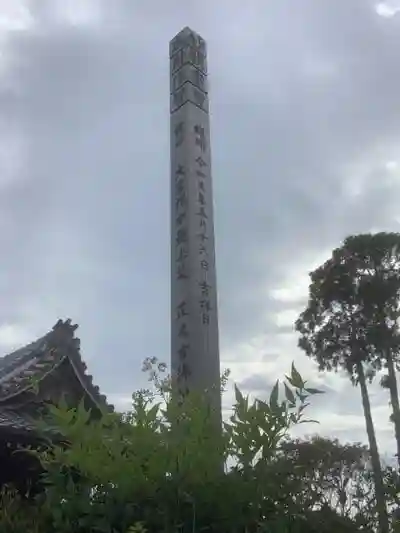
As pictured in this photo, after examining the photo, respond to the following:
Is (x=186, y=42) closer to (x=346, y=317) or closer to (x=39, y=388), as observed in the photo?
(x=39, y=388)

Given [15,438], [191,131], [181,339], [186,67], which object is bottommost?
[15,438]

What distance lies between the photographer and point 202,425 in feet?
9.20

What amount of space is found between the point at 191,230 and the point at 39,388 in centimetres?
310

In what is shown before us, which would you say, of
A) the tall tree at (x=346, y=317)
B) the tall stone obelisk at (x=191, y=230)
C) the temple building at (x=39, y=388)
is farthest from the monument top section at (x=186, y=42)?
the tall tree at (x=346, y=317)

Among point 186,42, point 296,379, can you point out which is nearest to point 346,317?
point 186,42

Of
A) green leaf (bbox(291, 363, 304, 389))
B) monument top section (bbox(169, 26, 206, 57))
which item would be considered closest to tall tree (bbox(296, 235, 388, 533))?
monument top section (bbox(169, 26, 206, 57))

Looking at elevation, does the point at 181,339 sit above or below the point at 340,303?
below

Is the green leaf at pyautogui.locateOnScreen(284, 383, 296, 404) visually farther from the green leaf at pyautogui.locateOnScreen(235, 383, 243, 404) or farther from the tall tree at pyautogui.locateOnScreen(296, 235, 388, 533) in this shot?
the tall tree at pyautogui.locateOnScreen(296, 235, 388, 533)

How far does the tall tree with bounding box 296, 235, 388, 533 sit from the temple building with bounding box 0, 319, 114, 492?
1065cm

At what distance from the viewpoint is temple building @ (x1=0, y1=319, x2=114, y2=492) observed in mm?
7621

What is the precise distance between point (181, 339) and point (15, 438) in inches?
102

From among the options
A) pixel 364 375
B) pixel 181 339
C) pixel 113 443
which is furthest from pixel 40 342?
pixel 364 375

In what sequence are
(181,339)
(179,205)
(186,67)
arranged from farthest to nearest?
(186,67) < (179,205) < (181,339)

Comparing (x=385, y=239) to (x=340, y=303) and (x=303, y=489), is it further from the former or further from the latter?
(x=303, y=489)
